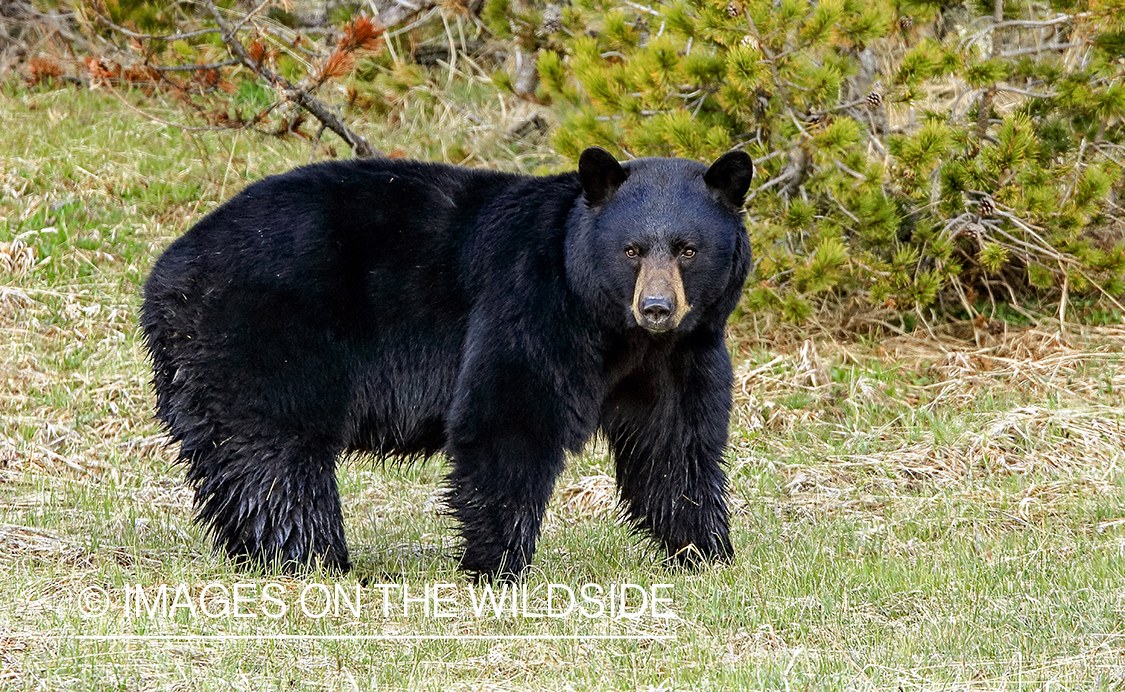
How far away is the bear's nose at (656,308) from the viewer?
4004mm

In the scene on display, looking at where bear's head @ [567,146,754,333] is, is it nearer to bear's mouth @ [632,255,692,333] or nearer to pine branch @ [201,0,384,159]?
bear's mouth @ [632,255,692,333]

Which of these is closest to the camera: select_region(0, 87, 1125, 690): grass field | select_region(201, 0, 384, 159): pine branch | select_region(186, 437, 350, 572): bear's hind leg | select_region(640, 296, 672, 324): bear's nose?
select_region(0, 87, 1125, 690): grass field

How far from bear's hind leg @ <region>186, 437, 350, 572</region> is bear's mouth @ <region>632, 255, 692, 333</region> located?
1277mm

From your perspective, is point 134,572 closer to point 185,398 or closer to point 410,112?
point 185,398

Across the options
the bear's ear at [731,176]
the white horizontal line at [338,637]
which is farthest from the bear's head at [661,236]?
the white horizontal line at [338,637]

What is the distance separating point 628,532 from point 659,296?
157 centimetres

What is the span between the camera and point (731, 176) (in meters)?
4.32

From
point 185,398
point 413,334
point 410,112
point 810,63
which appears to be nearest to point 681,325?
point 413,334

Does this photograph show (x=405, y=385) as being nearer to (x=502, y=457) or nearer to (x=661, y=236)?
(x=502, y=457)

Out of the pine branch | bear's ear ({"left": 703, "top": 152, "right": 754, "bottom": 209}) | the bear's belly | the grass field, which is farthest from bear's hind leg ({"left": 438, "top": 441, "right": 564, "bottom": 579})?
the pine branch

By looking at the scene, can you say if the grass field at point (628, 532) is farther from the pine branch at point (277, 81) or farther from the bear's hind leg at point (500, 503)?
the pine branch at point (277, 81)

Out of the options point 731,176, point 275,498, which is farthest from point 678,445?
point 275,498

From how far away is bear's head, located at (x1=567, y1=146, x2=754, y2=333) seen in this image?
421cm

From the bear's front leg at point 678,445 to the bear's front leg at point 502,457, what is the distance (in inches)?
15.2
